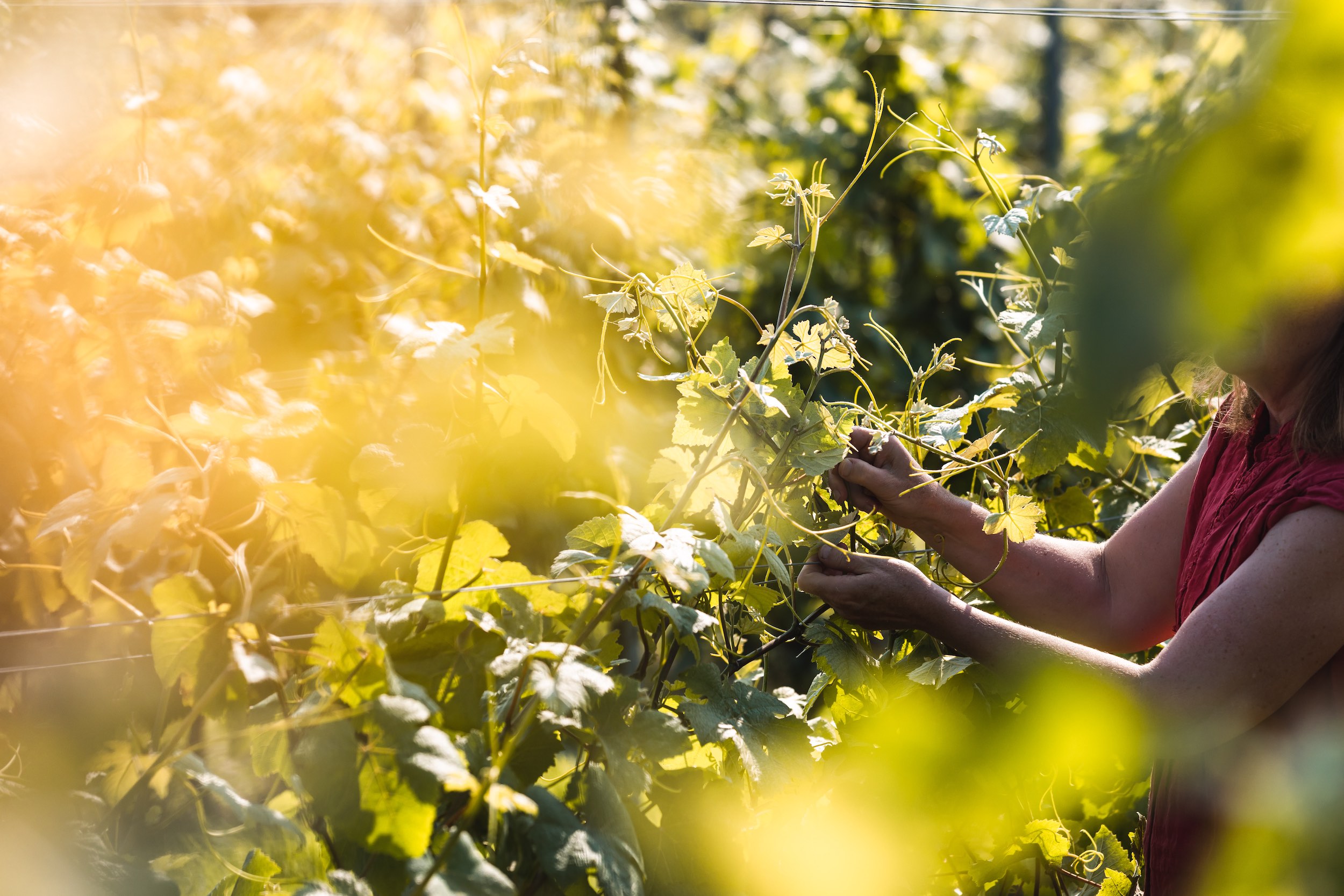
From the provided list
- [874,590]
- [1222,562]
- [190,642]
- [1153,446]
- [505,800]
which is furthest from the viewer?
[1153,446]

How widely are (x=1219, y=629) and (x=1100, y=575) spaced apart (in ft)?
1.18

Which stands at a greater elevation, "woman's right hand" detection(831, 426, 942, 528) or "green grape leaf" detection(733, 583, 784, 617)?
"woman's right hand" detection(831, 426, 942, 528)

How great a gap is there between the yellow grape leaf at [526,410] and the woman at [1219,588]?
0.91ft

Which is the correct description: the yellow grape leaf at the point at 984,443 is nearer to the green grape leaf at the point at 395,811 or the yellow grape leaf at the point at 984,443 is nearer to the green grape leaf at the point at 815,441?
the green grape leaf at the point at 815,441

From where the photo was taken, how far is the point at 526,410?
2.77 ft

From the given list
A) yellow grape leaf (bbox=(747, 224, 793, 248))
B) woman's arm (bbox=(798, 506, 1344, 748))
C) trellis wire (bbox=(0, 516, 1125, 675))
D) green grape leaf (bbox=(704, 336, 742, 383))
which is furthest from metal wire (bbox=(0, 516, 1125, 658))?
yellow grape leaf (bbox=(747, 224, 793, 248))

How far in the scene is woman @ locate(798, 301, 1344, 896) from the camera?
871 mm

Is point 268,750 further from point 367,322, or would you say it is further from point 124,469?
point 367,322

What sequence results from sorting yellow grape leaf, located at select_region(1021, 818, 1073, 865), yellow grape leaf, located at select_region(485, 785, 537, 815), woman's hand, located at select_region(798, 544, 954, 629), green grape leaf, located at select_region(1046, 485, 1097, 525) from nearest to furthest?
yellow grape leaf, located at select_region(485, 785, 537, 815) < woman's hand, located at select_region(798, 544, 954, 629) < yellow grape leaf, located at select_region(1021, 818, 1073, 865) < green grape leaf, located at select_region(1046, 485, 1097, 525)

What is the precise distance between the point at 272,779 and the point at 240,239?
1.39m

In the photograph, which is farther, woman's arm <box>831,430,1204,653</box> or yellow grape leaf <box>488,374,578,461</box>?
woman's arm <box>831,430,1204,653</box>

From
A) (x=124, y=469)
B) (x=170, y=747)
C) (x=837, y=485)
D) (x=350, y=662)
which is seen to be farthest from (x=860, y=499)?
(x=124, y=469)

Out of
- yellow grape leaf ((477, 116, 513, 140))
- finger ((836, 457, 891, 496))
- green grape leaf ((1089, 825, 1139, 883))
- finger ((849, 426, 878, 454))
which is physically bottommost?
green grape leaf ((1089, 825, 1139, 883))

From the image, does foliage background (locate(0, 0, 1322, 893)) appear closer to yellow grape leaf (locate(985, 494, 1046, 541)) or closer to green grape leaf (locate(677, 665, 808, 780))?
green grape leaf (locate(677, 665, 808, 780))
